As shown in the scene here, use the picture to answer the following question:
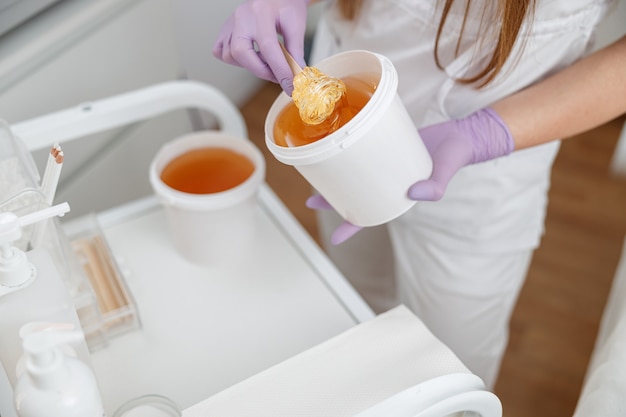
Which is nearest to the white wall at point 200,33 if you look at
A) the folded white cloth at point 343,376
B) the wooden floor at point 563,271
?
the wooden floor at point 563,271

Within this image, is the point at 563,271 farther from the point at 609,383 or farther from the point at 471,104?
the point at 609,383

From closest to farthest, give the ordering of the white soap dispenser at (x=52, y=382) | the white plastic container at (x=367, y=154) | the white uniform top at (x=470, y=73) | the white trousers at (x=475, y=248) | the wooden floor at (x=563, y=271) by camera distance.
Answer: the white soap dispenser at (x=52, y=382) < the white plastic container at (x=367, y=154) < the white uniform top at (x=470, y=73) < the white trousers at (x=475, y=248) < the wooden floor at (x=563, y=271)

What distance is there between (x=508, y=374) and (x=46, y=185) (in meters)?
1.27

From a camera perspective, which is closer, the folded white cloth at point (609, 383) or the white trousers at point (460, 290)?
the folded white cloth at point (609, 383)

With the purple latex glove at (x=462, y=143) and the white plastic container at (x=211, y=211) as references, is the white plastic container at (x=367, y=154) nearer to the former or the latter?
the purple latex glove at (x=462, y=143)

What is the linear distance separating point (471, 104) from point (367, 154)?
0.35 metres

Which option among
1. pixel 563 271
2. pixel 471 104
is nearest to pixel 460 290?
pixel 471 104

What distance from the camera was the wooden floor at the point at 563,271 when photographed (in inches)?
62.4

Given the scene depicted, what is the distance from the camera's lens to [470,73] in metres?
0.88

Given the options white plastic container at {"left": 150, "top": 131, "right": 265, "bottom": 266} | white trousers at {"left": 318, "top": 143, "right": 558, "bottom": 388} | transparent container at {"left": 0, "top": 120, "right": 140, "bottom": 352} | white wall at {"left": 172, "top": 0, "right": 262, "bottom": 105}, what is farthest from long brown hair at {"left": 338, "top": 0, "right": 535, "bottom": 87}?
Result: white wall at {"left": 172, "top": 0, "right": 262, "bottom": 105}

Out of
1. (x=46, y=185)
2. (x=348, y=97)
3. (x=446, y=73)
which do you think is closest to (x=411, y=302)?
(x=446, y=73)

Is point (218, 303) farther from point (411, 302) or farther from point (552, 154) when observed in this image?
point (552, 154)

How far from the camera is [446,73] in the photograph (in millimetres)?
896

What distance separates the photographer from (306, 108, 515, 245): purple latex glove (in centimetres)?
82
